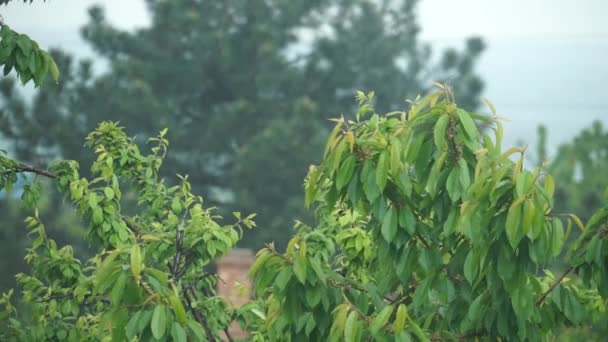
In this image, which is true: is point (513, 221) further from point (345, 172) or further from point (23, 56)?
point (23, 56)

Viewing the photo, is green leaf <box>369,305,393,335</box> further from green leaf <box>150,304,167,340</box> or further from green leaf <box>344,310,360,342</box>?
green leaf <box>150,304,167,340</box>

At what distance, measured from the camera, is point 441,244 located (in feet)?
13.2

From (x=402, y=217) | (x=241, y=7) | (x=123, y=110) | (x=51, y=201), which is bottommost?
(x=402, y=217)

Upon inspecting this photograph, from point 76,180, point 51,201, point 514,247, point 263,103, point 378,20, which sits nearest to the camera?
point 514,247

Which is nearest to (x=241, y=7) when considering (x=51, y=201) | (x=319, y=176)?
(x=51, y=201)

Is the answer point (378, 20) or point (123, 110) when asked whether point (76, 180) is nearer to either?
point (123, 110)

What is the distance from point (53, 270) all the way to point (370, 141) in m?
2.59

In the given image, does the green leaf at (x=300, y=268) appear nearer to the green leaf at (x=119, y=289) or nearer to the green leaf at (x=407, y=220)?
the green leaf at (x=407, y=220)

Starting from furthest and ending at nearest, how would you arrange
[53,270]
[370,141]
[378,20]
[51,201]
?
1. [378,20]
2. [51,201]
3. [53,270]
4. [370,141]

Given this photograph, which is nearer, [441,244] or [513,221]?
[513,221]

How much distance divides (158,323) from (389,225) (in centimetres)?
83

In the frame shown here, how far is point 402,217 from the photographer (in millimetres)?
3762

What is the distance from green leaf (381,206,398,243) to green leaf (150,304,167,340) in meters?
0.77

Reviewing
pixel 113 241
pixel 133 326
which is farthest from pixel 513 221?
pixel 113 241
